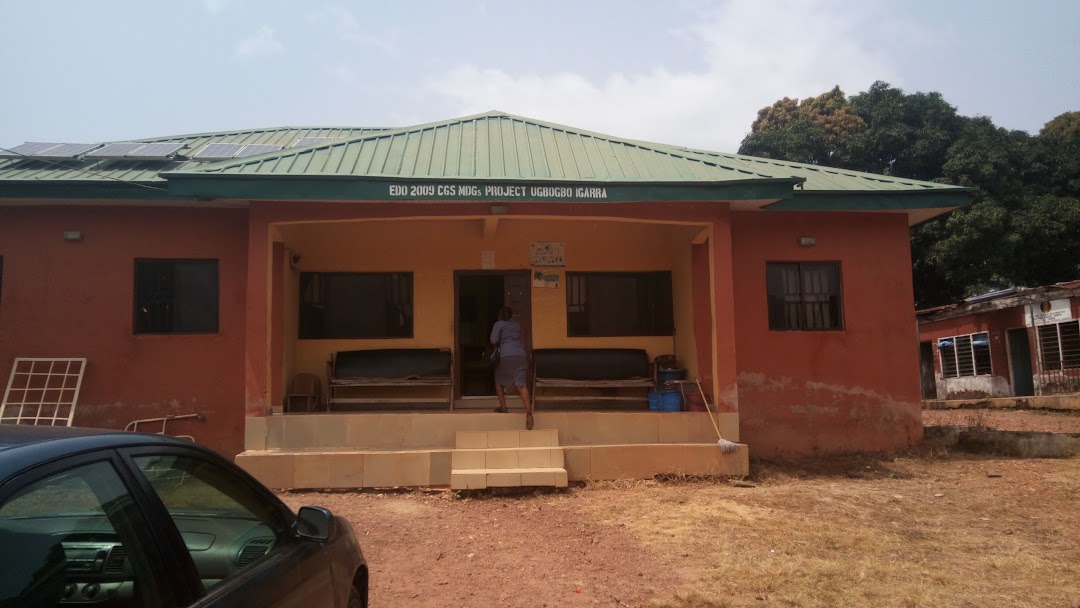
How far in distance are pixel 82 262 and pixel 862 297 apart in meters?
9.94

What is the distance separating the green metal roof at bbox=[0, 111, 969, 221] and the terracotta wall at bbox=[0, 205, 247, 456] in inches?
23.6

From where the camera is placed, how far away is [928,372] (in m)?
22.8

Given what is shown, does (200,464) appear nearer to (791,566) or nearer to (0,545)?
(0,545)

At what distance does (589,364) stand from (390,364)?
9.05 feet

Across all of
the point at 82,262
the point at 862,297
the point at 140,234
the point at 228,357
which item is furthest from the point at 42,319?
the point at 862,297

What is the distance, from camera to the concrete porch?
26.5 ft

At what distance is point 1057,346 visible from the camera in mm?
17062

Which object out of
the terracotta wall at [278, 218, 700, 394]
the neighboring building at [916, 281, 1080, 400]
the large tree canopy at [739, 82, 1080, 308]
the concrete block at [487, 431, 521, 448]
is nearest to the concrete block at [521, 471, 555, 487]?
the concrete block at [487, 431, 521, 448]

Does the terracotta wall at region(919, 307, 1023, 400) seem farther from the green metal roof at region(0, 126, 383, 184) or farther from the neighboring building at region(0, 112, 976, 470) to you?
the green metal roof at region(0, 126, 383, 184)

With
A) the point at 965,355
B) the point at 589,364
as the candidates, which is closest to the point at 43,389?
the point at 589,364

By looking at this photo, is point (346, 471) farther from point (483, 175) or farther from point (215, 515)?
point (215, 515)

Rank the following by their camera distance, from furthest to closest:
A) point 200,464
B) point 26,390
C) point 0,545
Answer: point 26,390
point 200,464
point 0,545

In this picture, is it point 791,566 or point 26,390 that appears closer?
point 791,566

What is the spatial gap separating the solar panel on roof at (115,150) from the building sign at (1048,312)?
18.6 meters
